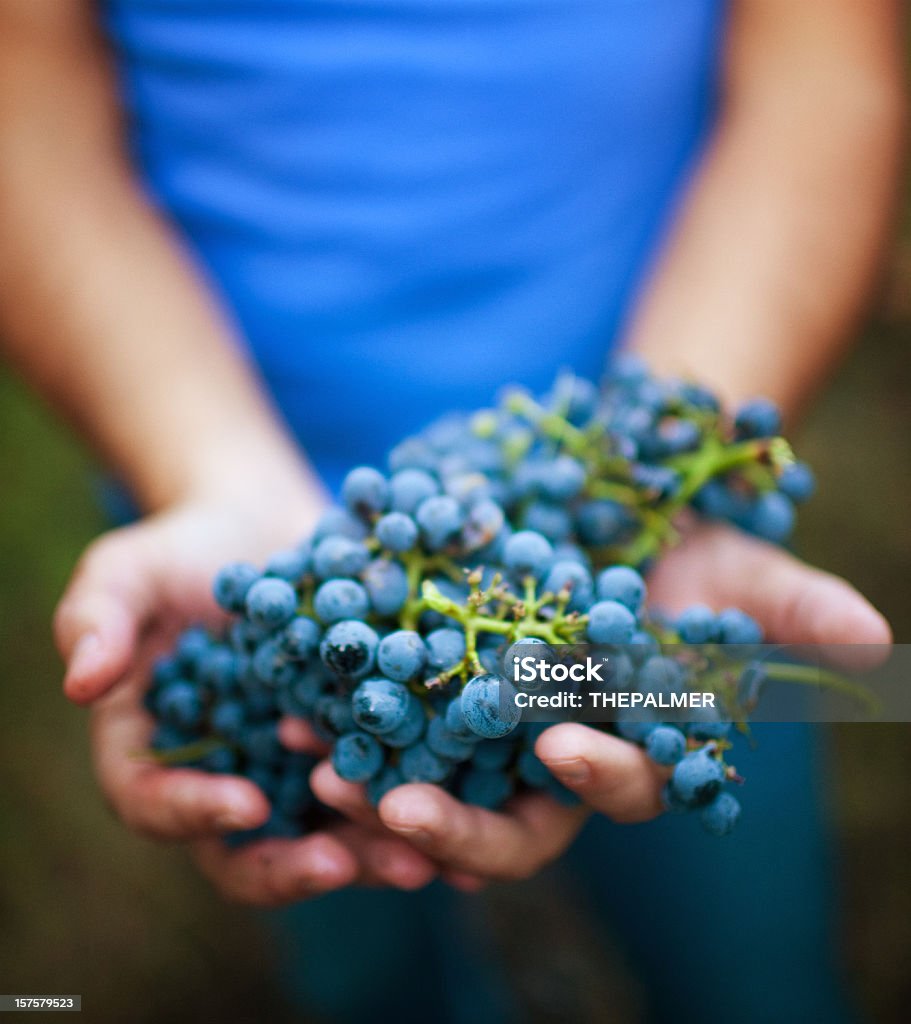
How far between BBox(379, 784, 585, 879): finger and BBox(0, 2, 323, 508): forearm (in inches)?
24.6

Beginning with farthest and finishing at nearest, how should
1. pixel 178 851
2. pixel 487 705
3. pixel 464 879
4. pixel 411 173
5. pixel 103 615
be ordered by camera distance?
pixel 178 851
pixel 411 173
pixel 464 879
pixel 103 615
pixel 487 705

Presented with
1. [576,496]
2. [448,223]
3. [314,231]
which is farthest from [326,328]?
[576,496]

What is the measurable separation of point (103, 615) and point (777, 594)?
2.49 ft

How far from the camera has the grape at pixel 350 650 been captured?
0.82 m

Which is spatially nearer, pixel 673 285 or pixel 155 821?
pixel 155 821

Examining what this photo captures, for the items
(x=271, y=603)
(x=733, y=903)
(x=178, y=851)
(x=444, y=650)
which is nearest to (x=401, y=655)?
(x=444, y=650)

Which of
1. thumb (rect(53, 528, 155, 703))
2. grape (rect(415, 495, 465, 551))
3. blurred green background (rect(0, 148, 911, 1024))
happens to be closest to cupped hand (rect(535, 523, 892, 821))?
grape (rect(415, 495, 465, 551))

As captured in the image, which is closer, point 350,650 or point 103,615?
point 350,650

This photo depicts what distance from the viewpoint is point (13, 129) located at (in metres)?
1.41

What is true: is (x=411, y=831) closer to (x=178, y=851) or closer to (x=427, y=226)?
(x=427, y=226)

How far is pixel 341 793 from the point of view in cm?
92

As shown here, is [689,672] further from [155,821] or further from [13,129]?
[13,129]

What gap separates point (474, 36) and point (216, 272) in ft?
1.84

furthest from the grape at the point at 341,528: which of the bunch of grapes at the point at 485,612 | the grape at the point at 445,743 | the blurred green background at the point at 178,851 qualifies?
the blurred green background at the point at 178,851
